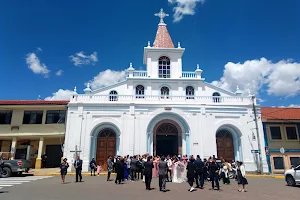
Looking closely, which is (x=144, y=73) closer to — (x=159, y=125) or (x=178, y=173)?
(x=159, y=125)

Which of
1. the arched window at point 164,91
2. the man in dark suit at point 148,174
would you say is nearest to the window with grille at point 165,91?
the arched window at point 164,91

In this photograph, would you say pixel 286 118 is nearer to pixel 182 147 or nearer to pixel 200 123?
pixel 200 123

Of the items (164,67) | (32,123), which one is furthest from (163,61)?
(32,123)

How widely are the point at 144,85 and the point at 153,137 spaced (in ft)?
18.8

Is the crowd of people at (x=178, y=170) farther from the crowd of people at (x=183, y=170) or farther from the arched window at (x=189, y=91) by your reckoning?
the arched window at (x=189, y=91)

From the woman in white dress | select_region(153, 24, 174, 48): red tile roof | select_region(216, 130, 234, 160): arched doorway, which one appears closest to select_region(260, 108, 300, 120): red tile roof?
select_region(216, 130, 234, 160): arched doorway

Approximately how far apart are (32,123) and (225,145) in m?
20.1

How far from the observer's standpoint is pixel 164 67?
25250mm

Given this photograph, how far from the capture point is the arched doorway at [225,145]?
21.9 m

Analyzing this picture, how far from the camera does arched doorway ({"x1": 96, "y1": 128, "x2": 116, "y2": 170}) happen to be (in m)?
21.1

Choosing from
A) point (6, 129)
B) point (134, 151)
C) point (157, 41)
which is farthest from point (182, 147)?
point (6, 129)

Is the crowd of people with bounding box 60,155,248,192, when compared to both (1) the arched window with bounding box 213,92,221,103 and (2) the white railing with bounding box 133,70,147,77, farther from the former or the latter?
(2) the white railing with bounding box 133,70,147,77

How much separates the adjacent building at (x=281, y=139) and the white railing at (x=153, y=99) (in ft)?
11.7

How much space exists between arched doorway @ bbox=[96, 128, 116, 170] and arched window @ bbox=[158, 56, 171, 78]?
27.4 feet
